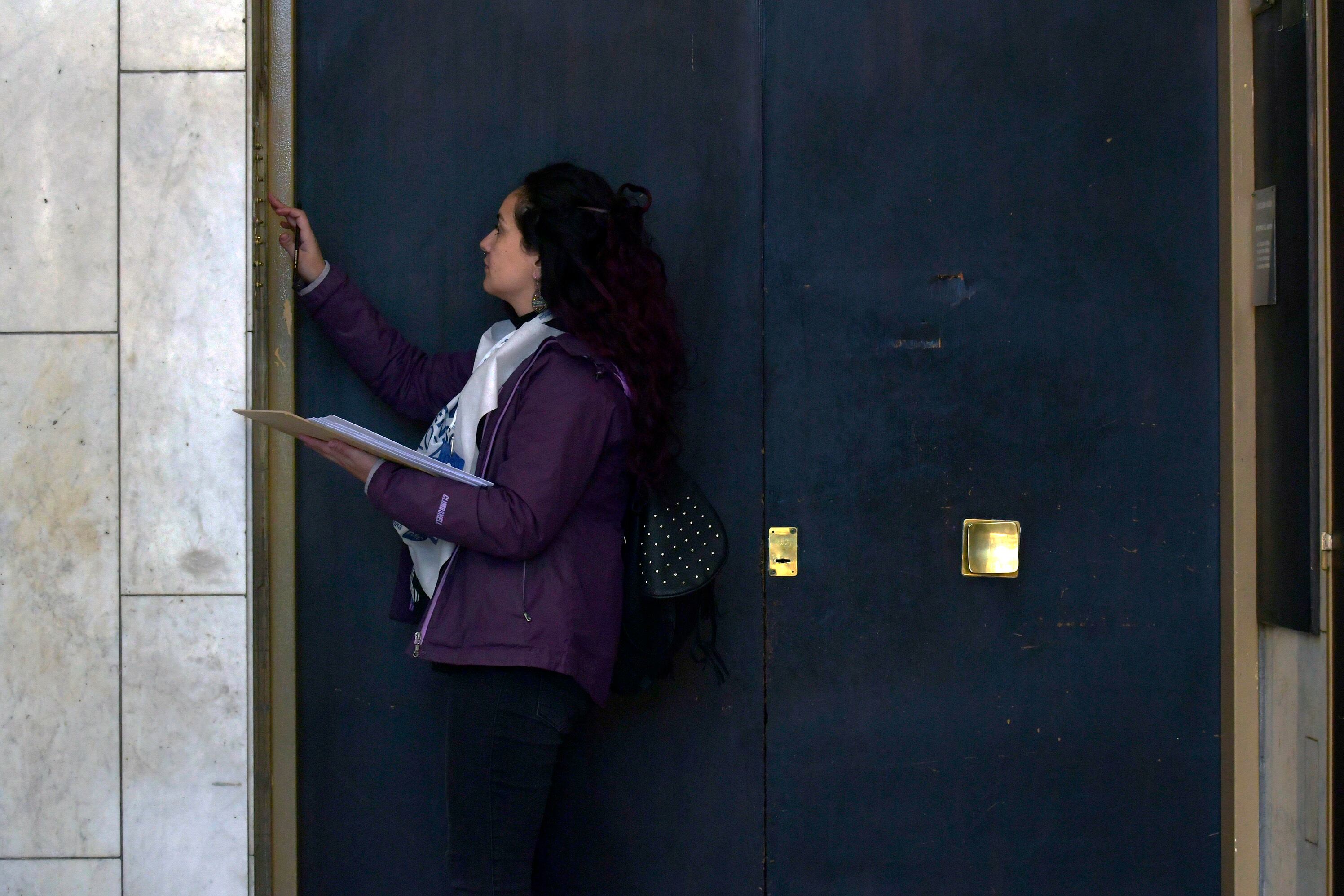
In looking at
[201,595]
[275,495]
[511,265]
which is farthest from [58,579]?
[511,265]

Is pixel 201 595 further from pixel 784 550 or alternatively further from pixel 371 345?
pixel 784 550

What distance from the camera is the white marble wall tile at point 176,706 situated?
8.35ft

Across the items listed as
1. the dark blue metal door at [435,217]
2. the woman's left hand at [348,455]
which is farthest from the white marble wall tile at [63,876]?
the woman's left hand at [348,455]

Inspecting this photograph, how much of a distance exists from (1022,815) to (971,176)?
1694 millimetres

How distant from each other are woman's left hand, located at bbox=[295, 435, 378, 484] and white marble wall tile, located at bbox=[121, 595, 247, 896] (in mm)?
544

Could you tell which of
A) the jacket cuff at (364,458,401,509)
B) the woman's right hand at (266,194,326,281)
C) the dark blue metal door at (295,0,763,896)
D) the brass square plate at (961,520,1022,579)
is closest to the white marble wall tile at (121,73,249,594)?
the woman's right hand at (266,194,326,281)

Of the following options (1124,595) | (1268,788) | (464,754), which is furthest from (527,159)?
(1268,788)

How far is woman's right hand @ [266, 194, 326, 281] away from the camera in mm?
2631

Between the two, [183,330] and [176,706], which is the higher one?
[183,330]

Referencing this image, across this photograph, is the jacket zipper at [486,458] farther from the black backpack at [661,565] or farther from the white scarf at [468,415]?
the black backpack at [661,565]

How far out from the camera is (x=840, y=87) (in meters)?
2.82

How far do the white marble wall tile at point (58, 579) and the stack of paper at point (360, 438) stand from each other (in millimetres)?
631

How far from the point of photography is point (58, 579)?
100 inches

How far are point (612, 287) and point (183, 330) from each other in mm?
1038
